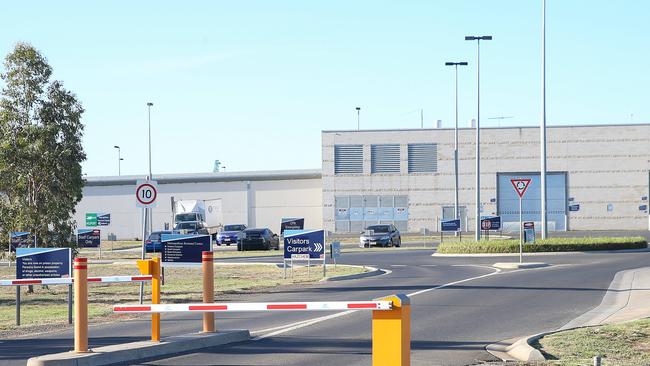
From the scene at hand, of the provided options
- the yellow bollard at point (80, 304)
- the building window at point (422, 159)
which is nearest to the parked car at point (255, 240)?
the building window at point (422, 159)

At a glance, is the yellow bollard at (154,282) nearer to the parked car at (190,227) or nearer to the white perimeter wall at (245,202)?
the parked car at (190,227)

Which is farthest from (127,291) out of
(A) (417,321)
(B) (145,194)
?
(A) (417,321)

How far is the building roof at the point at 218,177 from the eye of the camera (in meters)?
87.8

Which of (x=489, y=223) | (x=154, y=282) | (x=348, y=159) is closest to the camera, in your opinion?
(x=154, y=282)

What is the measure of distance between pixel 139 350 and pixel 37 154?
1752 centimetres

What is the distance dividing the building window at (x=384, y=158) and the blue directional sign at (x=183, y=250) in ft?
195

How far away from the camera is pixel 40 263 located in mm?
21641

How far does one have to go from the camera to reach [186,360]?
1271 centimetres

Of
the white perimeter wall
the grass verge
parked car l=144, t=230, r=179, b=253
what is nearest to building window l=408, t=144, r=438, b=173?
the white perimeter wall

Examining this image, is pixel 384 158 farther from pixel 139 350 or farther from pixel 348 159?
pixel 139 350

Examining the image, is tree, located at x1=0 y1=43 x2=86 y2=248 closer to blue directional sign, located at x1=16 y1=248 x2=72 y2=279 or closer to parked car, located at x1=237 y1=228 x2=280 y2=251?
blue directional sign, located at x1=16 y1=248 x2=72 y2=279

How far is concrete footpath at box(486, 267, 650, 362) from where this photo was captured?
1309 centimetres

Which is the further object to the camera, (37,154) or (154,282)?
(37,154)

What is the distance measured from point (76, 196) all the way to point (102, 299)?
5966 mm
